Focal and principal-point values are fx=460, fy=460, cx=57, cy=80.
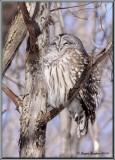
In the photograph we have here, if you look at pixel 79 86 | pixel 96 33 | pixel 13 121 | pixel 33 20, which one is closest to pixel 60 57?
pixel 33 20

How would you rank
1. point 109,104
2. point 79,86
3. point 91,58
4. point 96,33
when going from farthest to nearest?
point 109,104 < point 96,33 < point 79,86 < point 91,58

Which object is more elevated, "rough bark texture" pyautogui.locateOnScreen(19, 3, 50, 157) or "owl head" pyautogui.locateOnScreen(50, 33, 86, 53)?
"owl head" pyautogui.locateOnScreen(50, 33, 86, 53)

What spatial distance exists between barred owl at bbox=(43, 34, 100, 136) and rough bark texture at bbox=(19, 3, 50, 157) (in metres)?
0.21

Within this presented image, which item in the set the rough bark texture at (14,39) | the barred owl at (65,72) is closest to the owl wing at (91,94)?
the barred owl at (65,72)

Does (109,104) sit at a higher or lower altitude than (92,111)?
higher

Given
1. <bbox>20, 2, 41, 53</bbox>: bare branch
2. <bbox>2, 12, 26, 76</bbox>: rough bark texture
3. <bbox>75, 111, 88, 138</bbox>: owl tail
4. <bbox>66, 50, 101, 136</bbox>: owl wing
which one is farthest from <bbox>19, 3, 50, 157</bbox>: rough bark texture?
<bbox>75, 111, 88, 138</bbox>: owl tail

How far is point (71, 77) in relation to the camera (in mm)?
4148

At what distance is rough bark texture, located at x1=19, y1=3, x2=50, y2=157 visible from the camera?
145 inches

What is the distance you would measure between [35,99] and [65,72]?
1.74ft

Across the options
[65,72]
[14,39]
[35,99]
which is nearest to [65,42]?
[65,72]

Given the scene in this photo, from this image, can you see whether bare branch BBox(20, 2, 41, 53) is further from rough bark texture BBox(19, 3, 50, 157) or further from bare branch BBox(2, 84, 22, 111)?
bare branch BBox(2, 84, 22, 111)

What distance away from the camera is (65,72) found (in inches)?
164

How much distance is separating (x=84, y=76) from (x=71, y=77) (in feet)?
2.74

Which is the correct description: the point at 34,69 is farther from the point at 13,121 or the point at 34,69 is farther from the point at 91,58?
the point at 13,121
